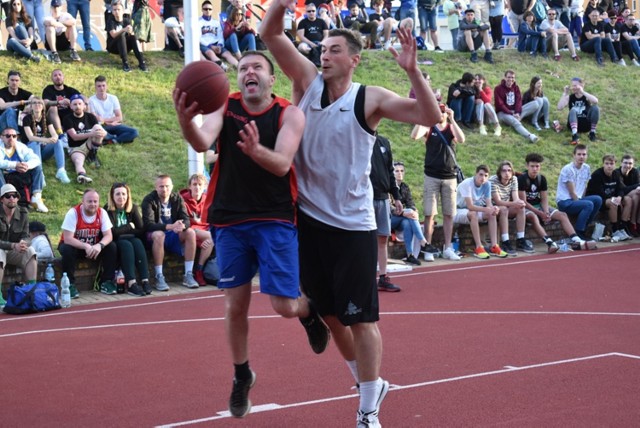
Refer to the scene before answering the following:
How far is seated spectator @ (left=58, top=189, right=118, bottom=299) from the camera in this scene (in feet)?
38.9

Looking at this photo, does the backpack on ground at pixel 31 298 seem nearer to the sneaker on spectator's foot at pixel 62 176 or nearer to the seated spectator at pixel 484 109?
the sneaker on spectator's foot at pixel 62 176

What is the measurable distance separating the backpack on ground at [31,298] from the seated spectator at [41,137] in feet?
12.2

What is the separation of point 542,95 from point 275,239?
17.2 metres

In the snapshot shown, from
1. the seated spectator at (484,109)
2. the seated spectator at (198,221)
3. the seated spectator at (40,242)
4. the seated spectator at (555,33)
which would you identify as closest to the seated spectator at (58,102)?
the seated spectator at (198,221)

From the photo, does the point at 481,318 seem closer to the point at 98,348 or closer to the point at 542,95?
the point at 98,348

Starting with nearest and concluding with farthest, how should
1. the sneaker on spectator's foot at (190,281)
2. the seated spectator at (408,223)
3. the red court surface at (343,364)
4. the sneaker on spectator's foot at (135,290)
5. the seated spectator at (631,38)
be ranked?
the red court surface at (343,364) < the sneaker on spectator's foot at (135,290) < the sneaker on spectator's foot at (190,281) < the seated spectator at (408,223) < the seated spectator at (631,38)

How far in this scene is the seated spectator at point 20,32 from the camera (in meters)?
17.6

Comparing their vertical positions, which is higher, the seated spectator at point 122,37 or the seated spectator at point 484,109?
the seated spectator at point 122,37

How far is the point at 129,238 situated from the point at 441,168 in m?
4.63

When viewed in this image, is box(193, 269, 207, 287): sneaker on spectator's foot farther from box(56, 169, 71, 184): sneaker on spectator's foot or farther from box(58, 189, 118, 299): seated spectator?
box(56, 169, 71, 184): sneaker on spectator's foot

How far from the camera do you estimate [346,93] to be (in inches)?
211

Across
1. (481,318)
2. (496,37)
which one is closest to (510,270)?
(481,318)

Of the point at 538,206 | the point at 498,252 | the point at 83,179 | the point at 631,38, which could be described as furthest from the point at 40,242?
the point at 631,38

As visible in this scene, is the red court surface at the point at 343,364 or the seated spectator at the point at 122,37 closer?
the red court surface at the point at 343,364
